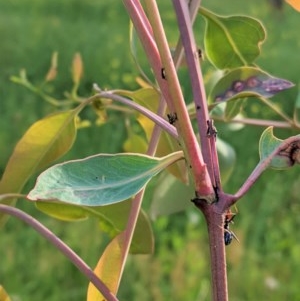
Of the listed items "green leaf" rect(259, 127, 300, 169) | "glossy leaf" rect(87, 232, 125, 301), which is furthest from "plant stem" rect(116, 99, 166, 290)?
"green leaf" rect(259, 127, 300, 169)

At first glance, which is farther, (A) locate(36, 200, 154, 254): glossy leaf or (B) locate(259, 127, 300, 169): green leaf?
(A) locate(36, 200, 154, 254): glossy leaf

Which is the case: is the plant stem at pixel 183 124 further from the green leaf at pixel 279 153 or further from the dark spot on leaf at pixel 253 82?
the dark spot on leaf at pixel 253 82

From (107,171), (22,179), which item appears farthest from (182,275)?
(107,171)

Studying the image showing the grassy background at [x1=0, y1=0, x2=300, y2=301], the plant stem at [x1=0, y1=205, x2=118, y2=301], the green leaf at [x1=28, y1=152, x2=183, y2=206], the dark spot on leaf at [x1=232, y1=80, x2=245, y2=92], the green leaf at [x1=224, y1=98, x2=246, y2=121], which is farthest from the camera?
the grassy background at [x1=0, y1=0, x2=300, y2=301]

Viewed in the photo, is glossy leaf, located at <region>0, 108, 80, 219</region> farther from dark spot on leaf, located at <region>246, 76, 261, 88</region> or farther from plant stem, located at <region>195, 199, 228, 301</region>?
plant stem, located at <region>195, 199, 228, 301</region>

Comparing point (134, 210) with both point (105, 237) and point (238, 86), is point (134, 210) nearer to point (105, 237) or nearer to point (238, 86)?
point (238, 86)

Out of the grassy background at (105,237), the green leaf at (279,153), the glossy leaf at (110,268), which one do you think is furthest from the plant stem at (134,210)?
the grassy background at (105,237)

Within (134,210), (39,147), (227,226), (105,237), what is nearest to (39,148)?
(39,147)

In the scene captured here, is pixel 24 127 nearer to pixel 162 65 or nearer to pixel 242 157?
pixel 242 157
